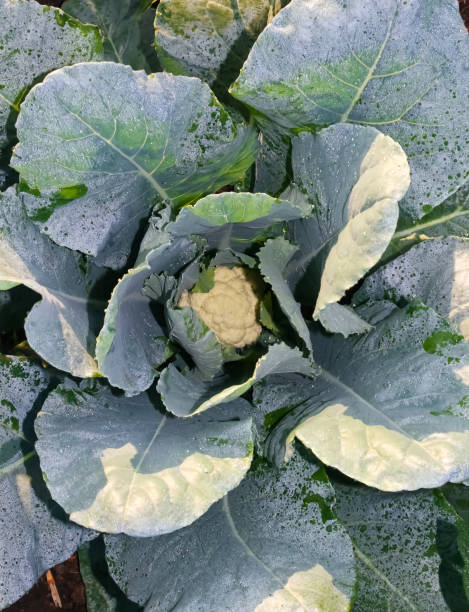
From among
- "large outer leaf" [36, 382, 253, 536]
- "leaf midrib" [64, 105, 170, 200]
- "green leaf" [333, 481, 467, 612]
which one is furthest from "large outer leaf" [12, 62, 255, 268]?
"green leaf" [333, 481, 467, 612]

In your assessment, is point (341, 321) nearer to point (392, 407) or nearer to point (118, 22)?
point (392, 407)

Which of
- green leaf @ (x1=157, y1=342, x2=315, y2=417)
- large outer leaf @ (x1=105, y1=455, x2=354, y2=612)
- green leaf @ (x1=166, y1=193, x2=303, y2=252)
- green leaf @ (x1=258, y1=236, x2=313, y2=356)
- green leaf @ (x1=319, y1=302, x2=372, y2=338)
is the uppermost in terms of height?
green leaf @ (x1=166, y1=193, x2=303, y2=252)

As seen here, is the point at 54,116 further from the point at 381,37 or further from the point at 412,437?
the point at 412,437

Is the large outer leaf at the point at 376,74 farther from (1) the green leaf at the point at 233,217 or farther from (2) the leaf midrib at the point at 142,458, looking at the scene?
(2) the leaf midrib at the point at 142,458

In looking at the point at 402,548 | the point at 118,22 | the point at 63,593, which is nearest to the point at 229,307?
the point at 402,548

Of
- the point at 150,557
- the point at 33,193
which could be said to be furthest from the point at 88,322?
the point at 150,557

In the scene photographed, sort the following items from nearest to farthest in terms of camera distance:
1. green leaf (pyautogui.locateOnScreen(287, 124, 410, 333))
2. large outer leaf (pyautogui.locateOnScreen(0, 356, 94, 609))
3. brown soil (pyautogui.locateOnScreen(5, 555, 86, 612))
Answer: green leaf (pyautogui.locateOnScreen(287, 124, 410, 333)), large outer leaf (pyautogui.locateOnScreen(0, 356, 94, 609)), brown soil (pyautogui.locateOnScreen(5, 555, 86, 612))

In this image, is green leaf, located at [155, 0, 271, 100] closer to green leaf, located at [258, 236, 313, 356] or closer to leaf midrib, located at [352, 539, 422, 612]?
green leaf, located at [258, 236, 313, 356]
